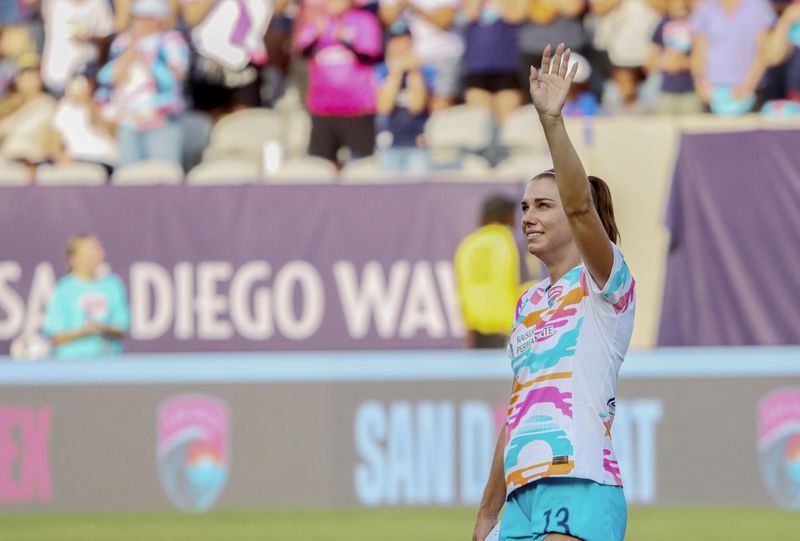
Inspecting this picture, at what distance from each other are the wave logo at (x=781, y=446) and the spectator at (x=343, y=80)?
160 inches

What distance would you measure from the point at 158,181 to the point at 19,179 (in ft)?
5.63

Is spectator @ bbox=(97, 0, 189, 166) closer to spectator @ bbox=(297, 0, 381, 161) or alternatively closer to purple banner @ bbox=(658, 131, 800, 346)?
spectator @ bbox=(297, 0, 381, 161)

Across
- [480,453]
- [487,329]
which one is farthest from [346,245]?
[480,453]

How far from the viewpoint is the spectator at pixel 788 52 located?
39.3 feet

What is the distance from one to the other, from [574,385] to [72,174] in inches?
322

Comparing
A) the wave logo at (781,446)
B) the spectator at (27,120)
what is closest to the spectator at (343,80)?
the spectator at (27,120)

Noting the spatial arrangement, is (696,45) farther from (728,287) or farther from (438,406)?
(438,406)

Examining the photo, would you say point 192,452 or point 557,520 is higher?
point 557,520

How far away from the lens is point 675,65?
12.2 m

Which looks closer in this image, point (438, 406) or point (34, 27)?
point (438, 406)

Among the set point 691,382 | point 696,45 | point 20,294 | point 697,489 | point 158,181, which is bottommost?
point 697,489

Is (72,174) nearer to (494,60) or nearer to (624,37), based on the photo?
(494,60)

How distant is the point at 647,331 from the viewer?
10562 millimetres

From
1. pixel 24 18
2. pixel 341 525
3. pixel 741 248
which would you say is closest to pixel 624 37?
pixel 741 248
